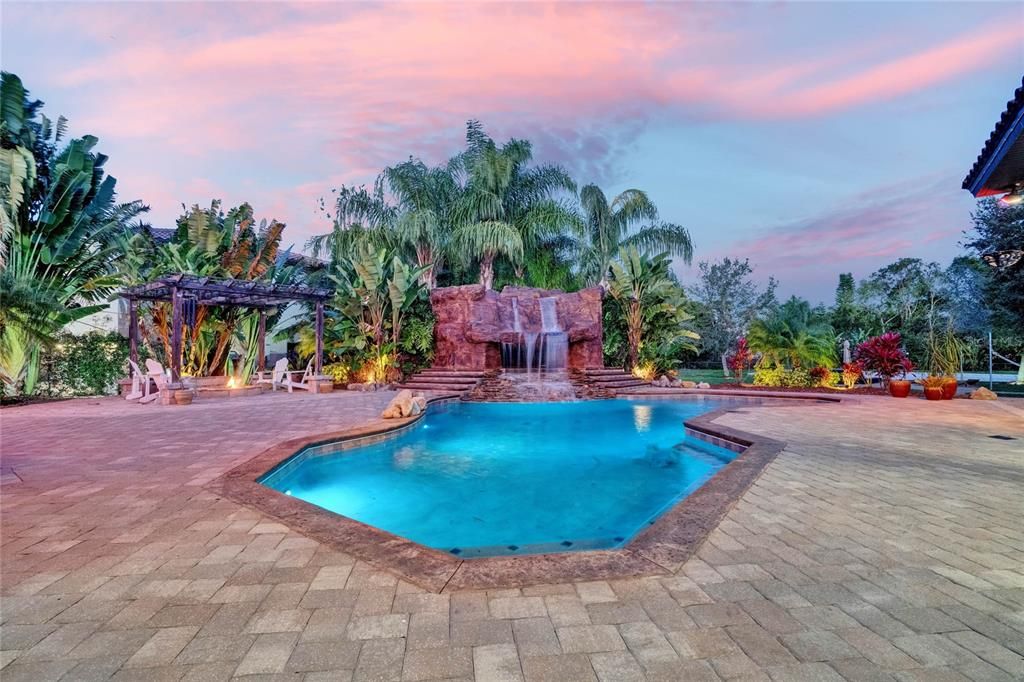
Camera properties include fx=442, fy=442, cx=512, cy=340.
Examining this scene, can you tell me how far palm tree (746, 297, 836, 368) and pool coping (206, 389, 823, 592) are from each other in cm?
1063

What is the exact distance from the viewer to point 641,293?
16.3 meters

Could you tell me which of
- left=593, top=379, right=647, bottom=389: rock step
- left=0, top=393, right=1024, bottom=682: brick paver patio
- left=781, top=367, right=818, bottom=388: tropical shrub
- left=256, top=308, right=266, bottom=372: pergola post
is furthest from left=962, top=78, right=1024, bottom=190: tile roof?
left=256, top=308, right=266, bottom=372: pergola post

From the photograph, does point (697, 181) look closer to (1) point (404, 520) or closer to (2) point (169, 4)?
(2) point (169, 4)

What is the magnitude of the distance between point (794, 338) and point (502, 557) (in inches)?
549

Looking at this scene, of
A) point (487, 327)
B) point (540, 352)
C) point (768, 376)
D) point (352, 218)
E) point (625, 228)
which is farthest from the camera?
point (625, 228)

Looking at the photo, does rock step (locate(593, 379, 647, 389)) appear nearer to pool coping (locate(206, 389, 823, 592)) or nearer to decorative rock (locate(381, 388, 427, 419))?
decorative rock (locate(381, 388, 427, 419))

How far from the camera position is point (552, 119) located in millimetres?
22766

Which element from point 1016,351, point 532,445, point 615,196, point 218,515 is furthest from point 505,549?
point 1016,351

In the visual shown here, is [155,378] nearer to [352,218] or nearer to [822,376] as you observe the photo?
[352,218]

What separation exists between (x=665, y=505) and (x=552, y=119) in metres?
22.3

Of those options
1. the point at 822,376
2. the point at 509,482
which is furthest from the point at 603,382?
the point at 509,482

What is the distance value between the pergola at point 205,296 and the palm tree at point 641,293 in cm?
1002

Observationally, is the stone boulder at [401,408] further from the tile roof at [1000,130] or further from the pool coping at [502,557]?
the tile roof at [1000,130]

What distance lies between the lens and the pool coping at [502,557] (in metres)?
2.40
